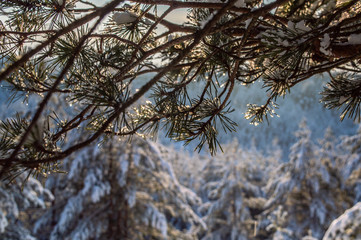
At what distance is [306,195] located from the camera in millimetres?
11312

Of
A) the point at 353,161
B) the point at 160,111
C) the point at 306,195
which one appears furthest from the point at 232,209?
the point at 160,111

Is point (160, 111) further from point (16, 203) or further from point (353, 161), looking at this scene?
point (353, 161)

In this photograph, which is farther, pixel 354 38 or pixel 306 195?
pixel 306 195

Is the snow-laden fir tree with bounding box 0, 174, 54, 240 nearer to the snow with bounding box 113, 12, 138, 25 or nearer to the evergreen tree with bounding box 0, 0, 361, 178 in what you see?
the evergreen tree with bounding box 0, 0, 361, 178

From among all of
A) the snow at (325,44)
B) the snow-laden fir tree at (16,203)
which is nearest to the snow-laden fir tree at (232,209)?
the snow-laden fir tree at (16,203)

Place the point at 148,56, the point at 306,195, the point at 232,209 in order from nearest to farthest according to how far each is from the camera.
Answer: the point at 148,56
the point at 306,195
the point at 232,209

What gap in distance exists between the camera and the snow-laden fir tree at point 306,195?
35.1ft

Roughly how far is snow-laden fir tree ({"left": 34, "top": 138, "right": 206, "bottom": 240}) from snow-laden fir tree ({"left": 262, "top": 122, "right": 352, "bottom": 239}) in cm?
545

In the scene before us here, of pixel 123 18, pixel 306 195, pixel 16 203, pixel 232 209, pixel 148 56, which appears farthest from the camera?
pixel 232 209

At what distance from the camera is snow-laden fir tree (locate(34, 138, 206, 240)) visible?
6.96 m

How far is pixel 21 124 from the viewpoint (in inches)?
50.4

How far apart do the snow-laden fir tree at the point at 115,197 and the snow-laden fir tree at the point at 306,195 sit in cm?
545

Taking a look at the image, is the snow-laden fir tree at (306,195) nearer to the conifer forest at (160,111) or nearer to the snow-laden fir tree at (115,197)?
the conifer forest at (160,111)

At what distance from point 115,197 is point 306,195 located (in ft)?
26.6
